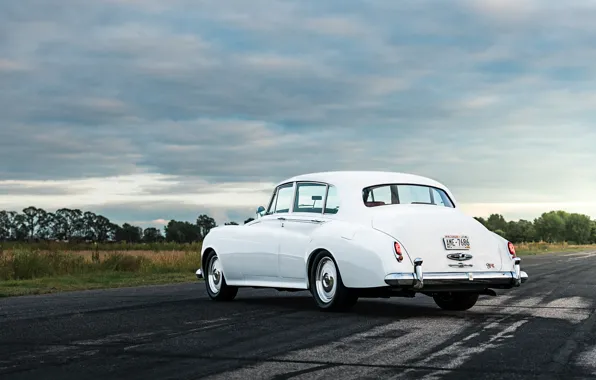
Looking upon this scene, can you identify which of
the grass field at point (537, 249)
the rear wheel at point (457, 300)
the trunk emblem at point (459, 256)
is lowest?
the rear wheel at point (457, 300)

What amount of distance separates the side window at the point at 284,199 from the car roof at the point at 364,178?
261mm

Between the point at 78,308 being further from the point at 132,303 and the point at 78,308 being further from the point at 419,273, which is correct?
the point at 419,273

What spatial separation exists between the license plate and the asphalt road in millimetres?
866

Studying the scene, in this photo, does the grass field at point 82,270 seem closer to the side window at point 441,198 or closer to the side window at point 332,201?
the side window at point 332,201

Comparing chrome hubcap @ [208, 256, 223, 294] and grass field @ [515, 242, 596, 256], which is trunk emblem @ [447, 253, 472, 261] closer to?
chrome hubcap @ [208, 256, 223, 294]

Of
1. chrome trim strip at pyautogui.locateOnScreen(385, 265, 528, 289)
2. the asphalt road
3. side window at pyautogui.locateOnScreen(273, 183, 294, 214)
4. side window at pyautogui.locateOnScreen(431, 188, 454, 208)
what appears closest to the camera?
the asphalt road

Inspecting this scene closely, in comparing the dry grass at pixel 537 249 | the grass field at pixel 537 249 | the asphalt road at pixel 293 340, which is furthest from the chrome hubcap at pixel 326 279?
the dry grass at pixel 537 249

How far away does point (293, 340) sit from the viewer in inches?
333

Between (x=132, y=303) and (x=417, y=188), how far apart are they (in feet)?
15.0

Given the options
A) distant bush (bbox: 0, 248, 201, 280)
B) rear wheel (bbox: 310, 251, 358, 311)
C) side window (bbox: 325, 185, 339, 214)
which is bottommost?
rear wheel (bbox: 310, 251, 358, 311)

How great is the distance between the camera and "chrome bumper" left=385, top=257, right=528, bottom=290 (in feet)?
33.9

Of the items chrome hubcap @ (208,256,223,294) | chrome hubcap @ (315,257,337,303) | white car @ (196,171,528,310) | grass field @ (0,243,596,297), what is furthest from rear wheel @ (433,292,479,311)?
grass field @ (0,243,596,297)

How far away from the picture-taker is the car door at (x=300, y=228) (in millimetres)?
11688

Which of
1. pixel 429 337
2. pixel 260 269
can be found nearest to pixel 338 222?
pixel 260 269
